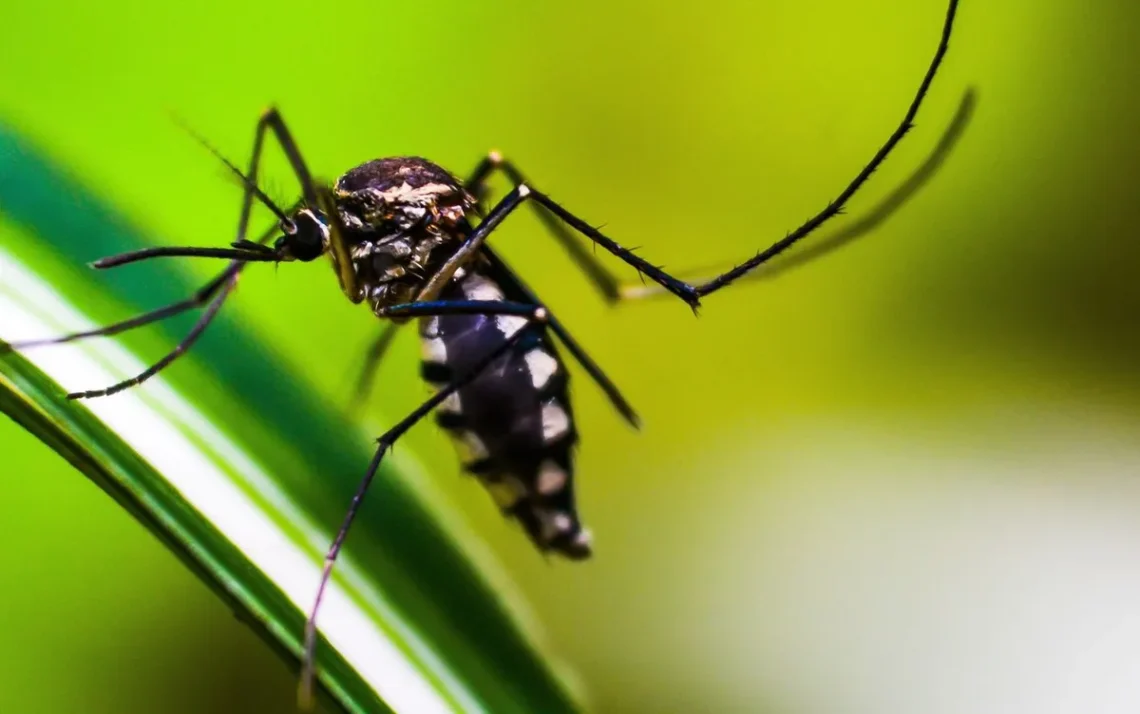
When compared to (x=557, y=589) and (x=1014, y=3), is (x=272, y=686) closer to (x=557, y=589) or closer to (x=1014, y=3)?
(x=557, y=589)

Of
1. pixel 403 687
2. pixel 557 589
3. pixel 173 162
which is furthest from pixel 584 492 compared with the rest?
pixel 403 687

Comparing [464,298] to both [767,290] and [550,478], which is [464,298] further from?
[767,290]

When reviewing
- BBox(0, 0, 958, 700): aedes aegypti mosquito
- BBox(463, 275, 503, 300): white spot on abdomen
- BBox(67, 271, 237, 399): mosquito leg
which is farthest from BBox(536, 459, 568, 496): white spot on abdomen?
BBox(67, 271, 237, 399): mosquito leg

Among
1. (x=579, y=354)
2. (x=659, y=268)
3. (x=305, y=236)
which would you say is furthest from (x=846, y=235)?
(x=305, y=236)

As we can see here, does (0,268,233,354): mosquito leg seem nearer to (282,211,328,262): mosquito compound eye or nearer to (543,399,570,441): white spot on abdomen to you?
(282,211,328,262): mosquito compound eye

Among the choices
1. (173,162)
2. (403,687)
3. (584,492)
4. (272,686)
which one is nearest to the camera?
(403,687)

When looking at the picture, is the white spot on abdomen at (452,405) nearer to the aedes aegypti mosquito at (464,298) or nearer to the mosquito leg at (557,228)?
the aedes aegypti mosquito at (464,298)
